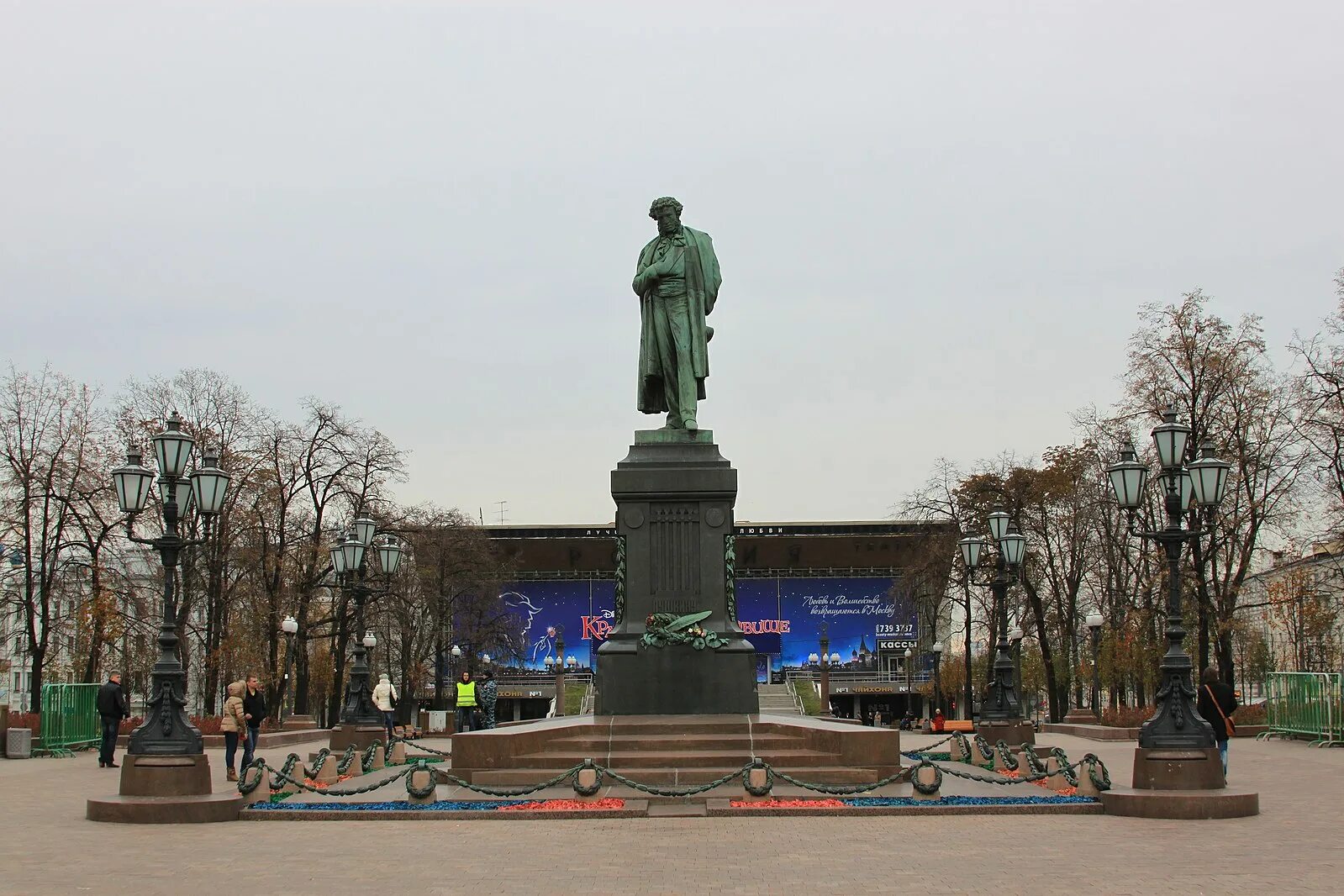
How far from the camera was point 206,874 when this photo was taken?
37.3ft

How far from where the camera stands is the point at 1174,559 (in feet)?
56.0

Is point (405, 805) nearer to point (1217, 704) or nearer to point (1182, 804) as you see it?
point (1182, 804)

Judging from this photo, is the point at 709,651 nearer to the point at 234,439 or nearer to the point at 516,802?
the point at 516,802

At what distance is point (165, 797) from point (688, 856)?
270 inches

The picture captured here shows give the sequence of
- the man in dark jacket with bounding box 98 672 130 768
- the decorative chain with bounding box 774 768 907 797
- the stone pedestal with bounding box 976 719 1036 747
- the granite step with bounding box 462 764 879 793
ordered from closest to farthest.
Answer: the decorative chain with bounding box 774 768 907 797 < the granite step with bounding box 462 764 879 793 < the man in dark jacket with bounding box 98 672 130 768 < the stone pedestal with bounding box 976 719 1036 747

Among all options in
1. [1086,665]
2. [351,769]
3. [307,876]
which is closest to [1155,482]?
[1086,665]

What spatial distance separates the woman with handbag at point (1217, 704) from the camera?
1872cm

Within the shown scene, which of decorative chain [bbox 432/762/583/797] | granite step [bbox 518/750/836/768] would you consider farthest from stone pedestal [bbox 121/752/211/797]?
granite step [bbox 518/750/836/768]

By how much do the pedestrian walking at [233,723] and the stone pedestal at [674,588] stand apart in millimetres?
5184

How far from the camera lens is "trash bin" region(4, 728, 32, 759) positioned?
30031 millimetres

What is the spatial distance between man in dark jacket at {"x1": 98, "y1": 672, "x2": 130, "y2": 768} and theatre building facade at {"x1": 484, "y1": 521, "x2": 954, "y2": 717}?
55650mm

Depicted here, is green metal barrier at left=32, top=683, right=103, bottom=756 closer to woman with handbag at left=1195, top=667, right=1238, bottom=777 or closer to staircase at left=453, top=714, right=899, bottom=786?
staircase at left=453, top=714, right=899, bottom=786

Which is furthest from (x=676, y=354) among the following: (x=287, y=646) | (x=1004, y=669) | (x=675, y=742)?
(x=287, y=646)

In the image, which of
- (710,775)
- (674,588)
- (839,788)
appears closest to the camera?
(839,788)
